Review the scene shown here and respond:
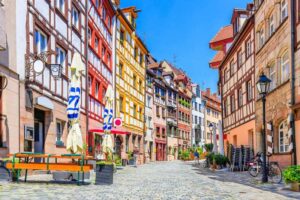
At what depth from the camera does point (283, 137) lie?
56.7 feet

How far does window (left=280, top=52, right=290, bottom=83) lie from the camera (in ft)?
54.0

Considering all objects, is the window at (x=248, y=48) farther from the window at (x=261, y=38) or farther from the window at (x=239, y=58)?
the window at (x=261, y=38)

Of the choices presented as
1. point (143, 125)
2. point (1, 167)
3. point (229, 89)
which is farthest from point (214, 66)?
point (1, 167)

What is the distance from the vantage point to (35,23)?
586 inches

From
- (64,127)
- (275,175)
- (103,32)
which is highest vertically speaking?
(103,32)

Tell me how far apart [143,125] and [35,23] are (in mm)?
26600

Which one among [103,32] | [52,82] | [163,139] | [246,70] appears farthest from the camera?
[163,139]

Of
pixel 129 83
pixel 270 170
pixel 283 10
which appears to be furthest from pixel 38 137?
pixel 129 83

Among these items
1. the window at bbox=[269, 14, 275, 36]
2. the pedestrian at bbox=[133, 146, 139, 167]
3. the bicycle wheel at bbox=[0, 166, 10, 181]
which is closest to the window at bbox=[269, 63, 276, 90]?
the window at bbox=[269, 14, 275, 36]

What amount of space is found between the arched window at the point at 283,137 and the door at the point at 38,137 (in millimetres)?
9583

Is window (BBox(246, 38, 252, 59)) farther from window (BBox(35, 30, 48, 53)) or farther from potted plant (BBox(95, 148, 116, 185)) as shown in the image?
potted plant (BBox(95, 148, 116, 185))

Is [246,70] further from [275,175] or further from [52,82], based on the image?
[52,82]

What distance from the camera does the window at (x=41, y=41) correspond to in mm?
15361

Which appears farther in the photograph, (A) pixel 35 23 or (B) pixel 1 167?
(A) pixel 35 23
